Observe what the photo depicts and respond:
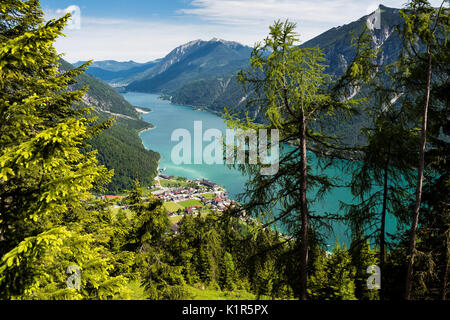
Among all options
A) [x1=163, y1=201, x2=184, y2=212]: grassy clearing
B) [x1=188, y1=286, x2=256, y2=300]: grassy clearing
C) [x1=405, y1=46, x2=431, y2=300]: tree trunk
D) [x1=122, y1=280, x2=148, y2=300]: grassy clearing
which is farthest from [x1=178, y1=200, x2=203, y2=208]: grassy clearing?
[x1=405, y1=46, x2=431, y2=300]: tree trunk

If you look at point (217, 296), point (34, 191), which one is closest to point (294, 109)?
point (34, 191)

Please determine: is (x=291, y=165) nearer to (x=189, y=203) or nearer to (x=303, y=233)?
(x=303, y=233)

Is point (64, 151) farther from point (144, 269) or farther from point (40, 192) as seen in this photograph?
point (144, 269)

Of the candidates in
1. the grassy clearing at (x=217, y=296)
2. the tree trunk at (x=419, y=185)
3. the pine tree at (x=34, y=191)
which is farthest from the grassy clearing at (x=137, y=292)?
the tree trunk at (x=419, y=185)

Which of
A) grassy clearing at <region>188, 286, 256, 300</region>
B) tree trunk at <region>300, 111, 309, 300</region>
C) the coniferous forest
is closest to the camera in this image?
the coniferous forest

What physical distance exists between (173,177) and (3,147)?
114106mm

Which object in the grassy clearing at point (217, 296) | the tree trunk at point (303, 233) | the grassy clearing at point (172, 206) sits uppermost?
the tree trunk at point (303, 233)

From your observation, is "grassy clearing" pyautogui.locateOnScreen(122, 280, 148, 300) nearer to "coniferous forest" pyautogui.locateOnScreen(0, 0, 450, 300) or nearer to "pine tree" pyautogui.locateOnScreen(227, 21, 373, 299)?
"coniferous forest" pyautogui.locateOnScreen(0, 0, 450, 300)

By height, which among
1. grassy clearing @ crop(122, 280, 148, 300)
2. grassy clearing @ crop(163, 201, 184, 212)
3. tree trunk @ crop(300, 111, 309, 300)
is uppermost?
tree trunk @ crop(300, 111, 309, 300)

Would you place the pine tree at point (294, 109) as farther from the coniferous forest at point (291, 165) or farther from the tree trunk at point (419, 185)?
the tree trunk at point (419, 185)

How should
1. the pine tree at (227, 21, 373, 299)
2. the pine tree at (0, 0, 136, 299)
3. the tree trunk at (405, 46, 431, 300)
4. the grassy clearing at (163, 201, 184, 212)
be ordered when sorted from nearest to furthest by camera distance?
the pine tree at (0, 0, 136, 299) → the pine tree at (227, 21, 373, 299) → the tree trunk at (405, 46, 431, 300) → the grassy clearing at (163, 201, 184, 212)

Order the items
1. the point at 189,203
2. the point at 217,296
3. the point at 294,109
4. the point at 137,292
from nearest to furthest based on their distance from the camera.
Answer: the point at 294,109, the point at 137,292, the point at 217,296, the point at 189,203

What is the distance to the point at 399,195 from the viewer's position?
22.4ft
